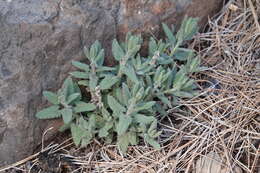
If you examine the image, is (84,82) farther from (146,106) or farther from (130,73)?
(146,106)

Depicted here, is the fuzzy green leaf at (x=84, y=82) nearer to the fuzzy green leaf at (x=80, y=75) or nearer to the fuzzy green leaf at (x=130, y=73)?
the fuzzy green leaf at (x=80, y=75)

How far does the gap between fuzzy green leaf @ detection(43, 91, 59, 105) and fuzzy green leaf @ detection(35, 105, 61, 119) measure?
3 cm

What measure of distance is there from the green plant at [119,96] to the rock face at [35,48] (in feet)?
0.33

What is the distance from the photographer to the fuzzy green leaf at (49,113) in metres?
2.01

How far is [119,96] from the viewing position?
2096 millimetres

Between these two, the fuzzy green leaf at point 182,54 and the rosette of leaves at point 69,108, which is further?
the fuzzy green leaf at point 182,54

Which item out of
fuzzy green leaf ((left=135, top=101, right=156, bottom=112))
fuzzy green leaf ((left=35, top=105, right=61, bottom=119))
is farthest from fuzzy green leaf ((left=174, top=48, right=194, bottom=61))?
fuzzy green leaf ((left=35, top=105, right=61, bottom=119))

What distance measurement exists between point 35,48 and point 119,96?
0.53m

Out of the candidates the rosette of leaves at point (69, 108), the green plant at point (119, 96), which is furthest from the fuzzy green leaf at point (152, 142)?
the rosette of leaves at point (69, 108)

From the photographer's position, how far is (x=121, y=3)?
2.34 meters

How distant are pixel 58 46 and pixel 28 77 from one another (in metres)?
0.24

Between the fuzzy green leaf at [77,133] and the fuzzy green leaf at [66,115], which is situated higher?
the fuzzy green leaf at [66,115]

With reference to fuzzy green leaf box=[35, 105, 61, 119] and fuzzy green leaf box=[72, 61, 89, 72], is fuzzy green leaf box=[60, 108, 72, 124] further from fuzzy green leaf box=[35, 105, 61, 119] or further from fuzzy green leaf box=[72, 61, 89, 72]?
fuzzy green leaf box=[72, 61, 89, 72]

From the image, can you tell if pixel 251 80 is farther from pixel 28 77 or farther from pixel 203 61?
pixel 28 77
